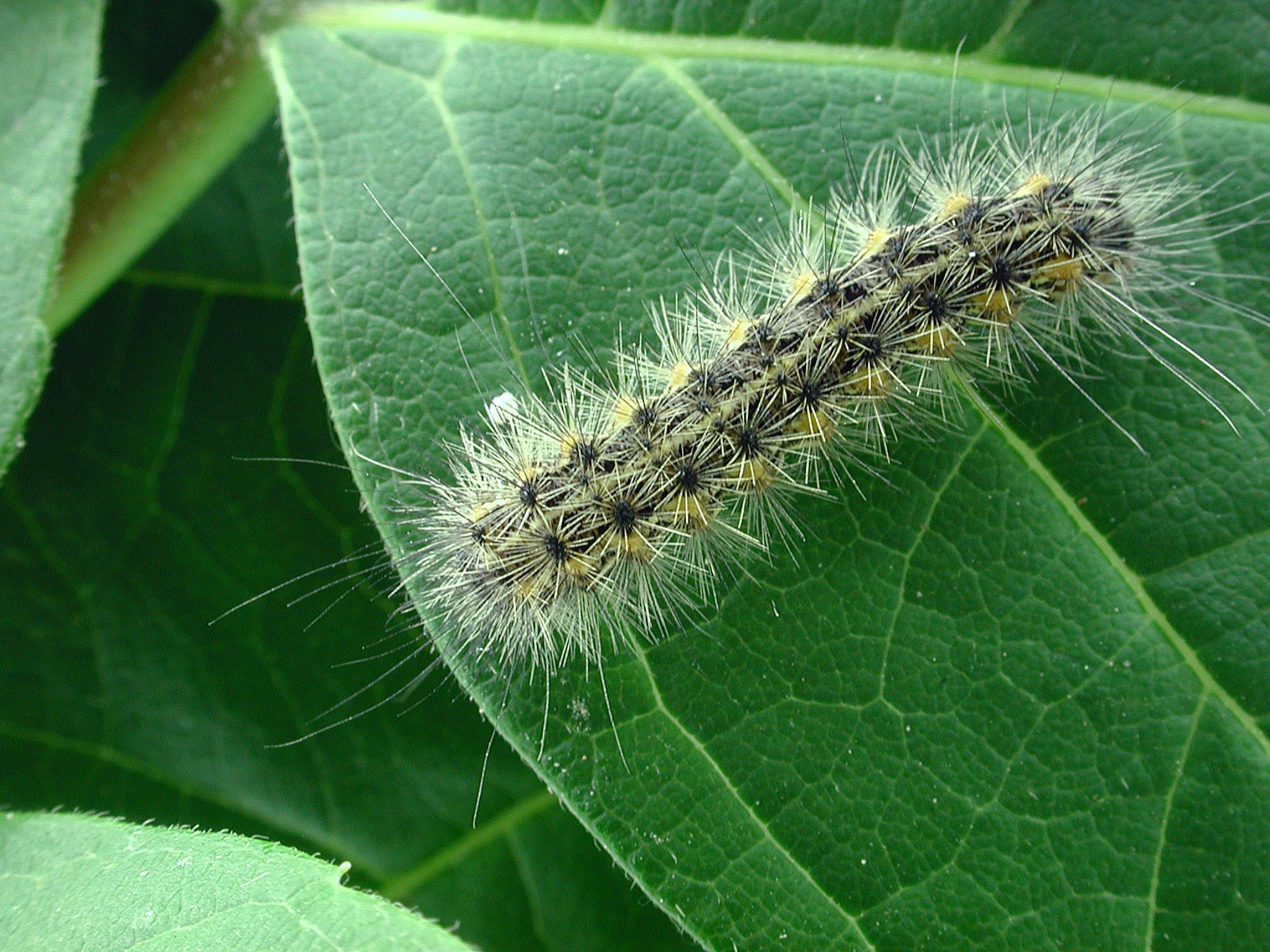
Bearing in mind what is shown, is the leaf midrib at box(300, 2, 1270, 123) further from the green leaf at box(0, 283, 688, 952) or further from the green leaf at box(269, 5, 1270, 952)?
the green leaf at box(0, 283, 688, 952)

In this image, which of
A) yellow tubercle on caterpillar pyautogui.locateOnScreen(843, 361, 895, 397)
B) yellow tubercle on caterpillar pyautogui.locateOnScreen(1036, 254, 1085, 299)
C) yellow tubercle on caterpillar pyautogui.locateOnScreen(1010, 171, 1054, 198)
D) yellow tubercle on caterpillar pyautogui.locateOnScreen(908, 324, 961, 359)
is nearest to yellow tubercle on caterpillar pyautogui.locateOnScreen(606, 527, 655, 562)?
yellow tubercle on caterpillar pyautogui.locateOnScreen(843, 361, 895, 397)

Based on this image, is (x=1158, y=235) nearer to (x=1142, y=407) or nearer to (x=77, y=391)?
(x=1142, y=407)

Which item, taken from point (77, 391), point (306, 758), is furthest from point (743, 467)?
point (77, 391)

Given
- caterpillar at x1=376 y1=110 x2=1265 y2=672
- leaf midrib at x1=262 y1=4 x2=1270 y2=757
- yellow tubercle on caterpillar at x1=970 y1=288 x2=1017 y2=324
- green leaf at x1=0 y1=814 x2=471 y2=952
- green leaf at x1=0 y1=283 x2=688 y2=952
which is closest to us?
green leaf at x1=0 y1=814 x2=471 y2=952

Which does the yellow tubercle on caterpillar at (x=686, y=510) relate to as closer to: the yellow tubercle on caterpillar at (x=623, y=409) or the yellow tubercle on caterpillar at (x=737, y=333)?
the yellow tubercle on caterpillar at (x=623, y=409)

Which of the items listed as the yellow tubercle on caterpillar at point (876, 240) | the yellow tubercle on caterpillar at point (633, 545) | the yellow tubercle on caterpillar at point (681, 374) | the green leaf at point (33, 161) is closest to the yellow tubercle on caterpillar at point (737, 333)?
the yellow tubercle on caterpillar at point (681, 374)

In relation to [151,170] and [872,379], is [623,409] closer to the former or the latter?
[872,379]
